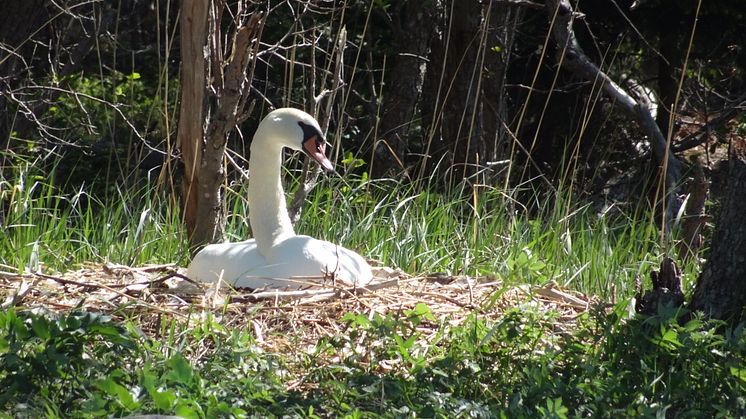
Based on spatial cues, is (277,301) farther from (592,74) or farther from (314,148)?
(592,74)

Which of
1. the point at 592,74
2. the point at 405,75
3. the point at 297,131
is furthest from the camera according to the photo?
the point at 405,75

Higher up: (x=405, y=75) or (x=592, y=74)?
(x=592, y=74)

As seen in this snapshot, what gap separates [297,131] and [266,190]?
332 millimetres

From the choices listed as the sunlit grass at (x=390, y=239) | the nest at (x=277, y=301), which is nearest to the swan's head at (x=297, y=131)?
the nest at (x=277, y=301)

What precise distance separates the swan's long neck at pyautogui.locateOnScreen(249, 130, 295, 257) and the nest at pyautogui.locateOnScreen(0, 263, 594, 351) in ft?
1.67

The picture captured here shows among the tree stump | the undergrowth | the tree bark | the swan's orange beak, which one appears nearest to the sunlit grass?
the tree bark

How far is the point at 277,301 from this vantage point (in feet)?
15.6

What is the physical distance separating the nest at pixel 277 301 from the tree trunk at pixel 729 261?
580 millimetres

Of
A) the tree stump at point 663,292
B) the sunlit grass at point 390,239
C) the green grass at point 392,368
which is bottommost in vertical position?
the sunlit grass at point 390,239

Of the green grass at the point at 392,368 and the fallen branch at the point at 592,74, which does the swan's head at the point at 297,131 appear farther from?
the fallen branch at the point at 592,74

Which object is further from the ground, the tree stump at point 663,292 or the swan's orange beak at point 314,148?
the swan's orange beak at point 314,148

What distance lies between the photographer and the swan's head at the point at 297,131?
5.53m

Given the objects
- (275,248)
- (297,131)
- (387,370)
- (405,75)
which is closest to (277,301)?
(275,248)

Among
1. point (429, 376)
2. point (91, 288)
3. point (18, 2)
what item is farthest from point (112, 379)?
point (18, 2)
